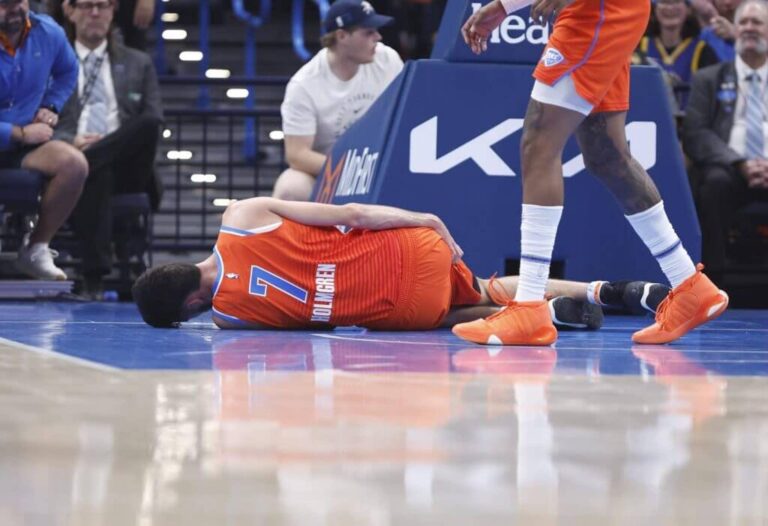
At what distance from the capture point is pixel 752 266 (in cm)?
771

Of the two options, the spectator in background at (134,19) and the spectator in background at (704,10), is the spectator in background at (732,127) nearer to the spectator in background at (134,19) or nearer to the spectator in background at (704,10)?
the spectator in background at (704,10)

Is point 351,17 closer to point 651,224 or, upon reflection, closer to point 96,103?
point 96,103

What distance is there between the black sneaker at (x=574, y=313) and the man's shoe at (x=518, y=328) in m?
0.62

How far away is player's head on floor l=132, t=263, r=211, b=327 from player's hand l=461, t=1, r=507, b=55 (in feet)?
4.13

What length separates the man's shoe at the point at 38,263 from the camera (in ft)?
23.6

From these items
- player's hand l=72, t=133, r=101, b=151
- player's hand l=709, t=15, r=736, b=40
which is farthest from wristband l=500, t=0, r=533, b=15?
player's hand l=709, t=15, r=736, b=40

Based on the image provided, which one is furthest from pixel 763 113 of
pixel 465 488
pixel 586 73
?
pixel 465 488

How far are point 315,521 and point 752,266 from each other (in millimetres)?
6336

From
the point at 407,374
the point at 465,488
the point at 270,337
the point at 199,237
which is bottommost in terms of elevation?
the point at 199,237

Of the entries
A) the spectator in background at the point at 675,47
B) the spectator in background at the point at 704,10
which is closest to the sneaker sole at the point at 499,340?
the spectator in background at the point at 675,47

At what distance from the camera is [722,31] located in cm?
868

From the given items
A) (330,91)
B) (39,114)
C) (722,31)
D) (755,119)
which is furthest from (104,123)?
(722,31)

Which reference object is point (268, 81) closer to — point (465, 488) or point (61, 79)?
point (61, 79)

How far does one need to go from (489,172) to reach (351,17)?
197 centimetres
